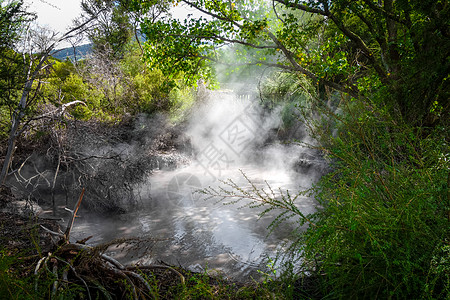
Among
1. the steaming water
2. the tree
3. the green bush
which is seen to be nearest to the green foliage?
the steaming water

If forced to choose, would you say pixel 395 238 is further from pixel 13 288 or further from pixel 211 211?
pixel 211 211

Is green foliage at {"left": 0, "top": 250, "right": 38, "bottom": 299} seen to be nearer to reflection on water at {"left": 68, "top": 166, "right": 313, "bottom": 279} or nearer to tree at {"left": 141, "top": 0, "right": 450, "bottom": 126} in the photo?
reflection on water at {"left": 68, "top": 166, "right": 313, "bottom": 279}

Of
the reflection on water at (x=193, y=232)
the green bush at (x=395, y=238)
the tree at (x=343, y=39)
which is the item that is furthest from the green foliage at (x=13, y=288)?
the tree at (x=343, y=39)

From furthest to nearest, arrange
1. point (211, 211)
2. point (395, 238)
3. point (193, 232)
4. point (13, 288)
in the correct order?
1. point (211, 211)
2. point (193, 232)
3. point (395, 238)
4. point (13, 288)

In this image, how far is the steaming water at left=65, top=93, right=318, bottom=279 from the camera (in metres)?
4.78

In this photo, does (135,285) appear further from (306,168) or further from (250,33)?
(306,168)

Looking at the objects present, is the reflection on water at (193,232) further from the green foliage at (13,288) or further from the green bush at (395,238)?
the green bush at (395,238)

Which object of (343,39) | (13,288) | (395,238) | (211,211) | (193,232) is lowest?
(13,288)

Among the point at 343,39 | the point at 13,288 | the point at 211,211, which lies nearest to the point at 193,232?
the point at 211,211

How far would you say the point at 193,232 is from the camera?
5789 mm

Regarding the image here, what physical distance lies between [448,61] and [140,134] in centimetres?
1001

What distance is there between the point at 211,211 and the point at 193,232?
1.26 m

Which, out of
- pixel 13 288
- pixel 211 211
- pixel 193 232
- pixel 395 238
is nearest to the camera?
pixel 13 288

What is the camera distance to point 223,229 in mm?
5973
